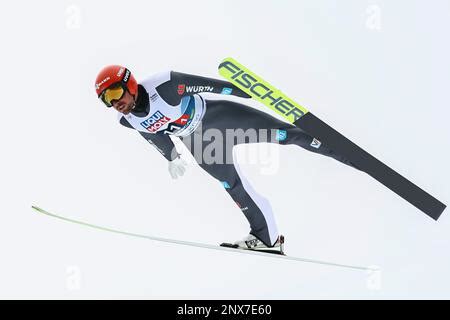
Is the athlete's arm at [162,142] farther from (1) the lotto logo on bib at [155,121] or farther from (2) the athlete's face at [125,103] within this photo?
(2) the athlete's face at [125,103]

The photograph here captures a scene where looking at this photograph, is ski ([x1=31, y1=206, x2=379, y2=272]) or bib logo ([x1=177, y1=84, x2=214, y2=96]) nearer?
bib logo ([x1=177, y1=84, x2=214, y2=96])

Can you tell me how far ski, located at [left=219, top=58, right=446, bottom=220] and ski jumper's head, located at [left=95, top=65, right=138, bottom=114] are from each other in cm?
68

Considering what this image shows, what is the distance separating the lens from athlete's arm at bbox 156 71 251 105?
14.1ft

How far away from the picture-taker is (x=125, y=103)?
4.33 meters

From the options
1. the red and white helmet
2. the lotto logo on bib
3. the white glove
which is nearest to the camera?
the red and white helmet

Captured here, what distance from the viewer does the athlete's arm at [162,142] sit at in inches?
183

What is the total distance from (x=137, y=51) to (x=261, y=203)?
1.55 metres

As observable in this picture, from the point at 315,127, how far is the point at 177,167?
3.93 ft

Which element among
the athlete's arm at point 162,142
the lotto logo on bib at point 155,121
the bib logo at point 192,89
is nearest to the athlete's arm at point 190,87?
the bib logo at point 192,89

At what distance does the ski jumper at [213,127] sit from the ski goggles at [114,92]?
0.14 m

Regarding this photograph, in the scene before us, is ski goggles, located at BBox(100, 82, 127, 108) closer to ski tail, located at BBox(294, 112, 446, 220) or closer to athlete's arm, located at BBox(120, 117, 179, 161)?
athlete's arm, located at BBox(120, 117, 179, 161)

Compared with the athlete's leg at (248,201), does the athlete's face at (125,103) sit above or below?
above

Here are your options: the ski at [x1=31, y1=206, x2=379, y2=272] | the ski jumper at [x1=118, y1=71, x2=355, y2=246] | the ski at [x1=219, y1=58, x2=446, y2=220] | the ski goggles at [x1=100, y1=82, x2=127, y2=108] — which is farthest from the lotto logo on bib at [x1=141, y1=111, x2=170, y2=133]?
the ski at [x1=31, y1=206, x2=379, y2=272]

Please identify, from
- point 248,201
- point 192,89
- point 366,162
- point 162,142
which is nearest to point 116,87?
point 192,89
